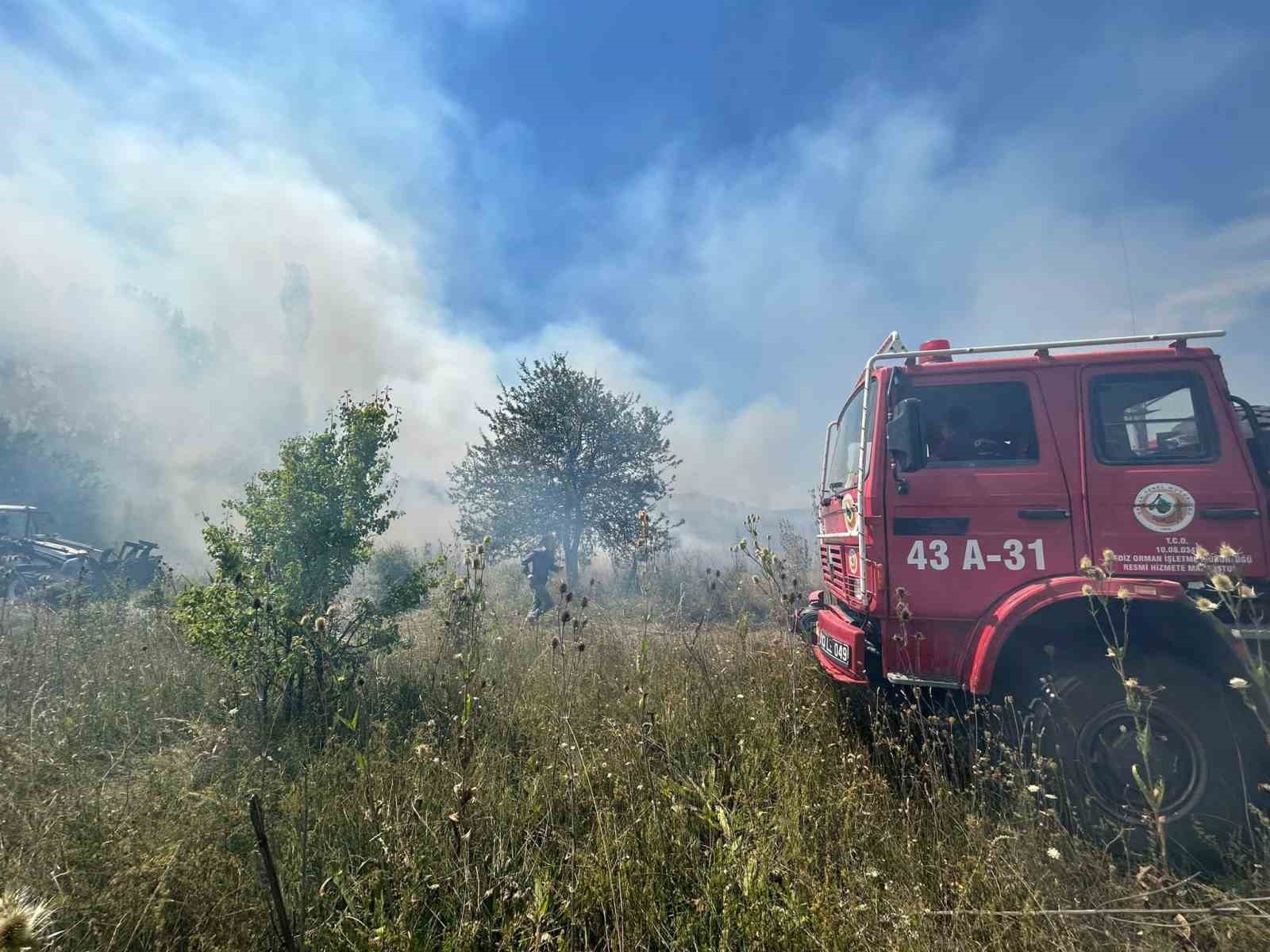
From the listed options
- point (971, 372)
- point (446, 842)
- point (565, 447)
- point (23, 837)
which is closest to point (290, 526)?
point (23, 837)

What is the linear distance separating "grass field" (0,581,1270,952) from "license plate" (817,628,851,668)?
1.20ft

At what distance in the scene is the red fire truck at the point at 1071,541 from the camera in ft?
9.27

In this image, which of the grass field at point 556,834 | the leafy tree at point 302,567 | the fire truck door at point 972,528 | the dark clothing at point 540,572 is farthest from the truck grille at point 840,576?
the dark clothing at point 540,572

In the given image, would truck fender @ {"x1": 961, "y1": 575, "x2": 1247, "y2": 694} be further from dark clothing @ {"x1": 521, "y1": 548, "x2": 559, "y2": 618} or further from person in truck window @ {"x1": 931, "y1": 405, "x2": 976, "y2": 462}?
dark clothing @ {"x1": 521, "y1": 548, "x2": 559, "y2": 618}

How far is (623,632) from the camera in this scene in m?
5.87

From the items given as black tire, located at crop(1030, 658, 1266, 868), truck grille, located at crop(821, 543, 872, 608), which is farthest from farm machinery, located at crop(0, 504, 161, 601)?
black tire, located at crop(1030, 658, 1266, 868)

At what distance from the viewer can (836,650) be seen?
3633 millimetres

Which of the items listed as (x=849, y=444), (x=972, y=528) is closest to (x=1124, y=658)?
(x=972, y=528)

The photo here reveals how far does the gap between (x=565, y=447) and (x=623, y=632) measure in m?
9.56

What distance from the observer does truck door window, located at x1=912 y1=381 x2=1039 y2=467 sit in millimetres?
3486

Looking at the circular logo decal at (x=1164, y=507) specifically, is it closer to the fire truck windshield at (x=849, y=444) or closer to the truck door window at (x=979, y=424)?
the truck door window at (x=979, y=424)

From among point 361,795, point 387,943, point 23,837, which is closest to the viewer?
point 387,943

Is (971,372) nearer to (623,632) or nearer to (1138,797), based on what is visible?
(1138,797)

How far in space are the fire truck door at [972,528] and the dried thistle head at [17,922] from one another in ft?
11.3
